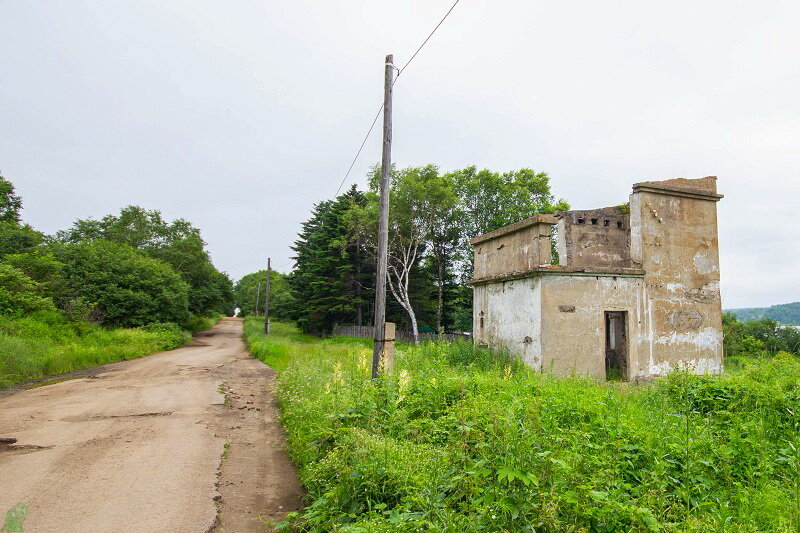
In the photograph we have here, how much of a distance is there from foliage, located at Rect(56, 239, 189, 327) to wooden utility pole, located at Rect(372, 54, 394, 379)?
19287 millimetres

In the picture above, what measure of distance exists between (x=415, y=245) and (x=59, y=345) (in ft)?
65.4

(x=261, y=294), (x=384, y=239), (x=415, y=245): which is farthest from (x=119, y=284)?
(x=261, y=294)

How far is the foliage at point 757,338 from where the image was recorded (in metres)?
22.7

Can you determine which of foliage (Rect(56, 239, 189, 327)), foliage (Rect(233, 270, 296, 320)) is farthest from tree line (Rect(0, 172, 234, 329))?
foliage (Rect(233, 270, 296, 320))

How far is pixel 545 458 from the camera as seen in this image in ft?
11.1

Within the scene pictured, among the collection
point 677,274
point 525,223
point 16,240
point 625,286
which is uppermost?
point 16,240

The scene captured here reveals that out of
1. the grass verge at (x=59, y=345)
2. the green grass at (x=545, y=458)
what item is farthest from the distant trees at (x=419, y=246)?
the green grass at (x=545, y=458)

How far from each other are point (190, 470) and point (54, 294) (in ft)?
62.2

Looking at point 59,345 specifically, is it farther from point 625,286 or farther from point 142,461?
point 625,286

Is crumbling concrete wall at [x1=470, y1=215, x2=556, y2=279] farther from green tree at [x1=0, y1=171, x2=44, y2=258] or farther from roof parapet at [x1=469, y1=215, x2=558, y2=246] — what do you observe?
green tree at [x1=0, y1=171, x2=44, y2=258]

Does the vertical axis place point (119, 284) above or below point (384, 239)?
below

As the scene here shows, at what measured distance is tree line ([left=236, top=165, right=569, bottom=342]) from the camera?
3006 cm

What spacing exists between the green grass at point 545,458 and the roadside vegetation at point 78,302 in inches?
433

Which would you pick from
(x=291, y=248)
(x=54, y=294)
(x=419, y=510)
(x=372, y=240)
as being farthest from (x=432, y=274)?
(x=419, y=510)
